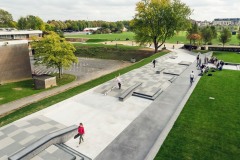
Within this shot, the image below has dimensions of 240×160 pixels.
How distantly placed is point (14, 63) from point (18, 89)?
7169 mm

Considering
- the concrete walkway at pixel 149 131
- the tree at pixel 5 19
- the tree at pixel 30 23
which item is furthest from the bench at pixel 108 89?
the tree at pixel 5 19

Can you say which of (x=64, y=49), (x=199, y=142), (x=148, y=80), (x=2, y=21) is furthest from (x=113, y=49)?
(x=2, y=21)

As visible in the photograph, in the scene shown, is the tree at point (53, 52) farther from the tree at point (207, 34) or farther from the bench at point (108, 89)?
the tree at point (207, 34)

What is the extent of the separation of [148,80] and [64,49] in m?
18.4

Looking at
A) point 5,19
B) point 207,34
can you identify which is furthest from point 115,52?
point 5,19

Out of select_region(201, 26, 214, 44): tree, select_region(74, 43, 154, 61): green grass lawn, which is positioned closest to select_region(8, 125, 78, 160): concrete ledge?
select_region(74, 43, 154, 61): green grass lawn

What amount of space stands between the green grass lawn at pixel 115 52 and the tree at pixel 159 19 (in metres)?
5.96

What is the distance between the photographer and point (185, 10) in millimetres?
47750

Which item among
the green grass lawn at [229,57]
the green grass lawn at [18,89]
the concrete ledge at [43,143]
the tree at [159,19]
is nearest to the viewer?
the concrete ledge at [43,143]

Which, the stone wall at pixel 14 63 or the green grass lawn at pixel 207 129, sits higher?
the stone wall at pixel 14 63

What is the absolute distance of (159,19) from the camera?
161ft

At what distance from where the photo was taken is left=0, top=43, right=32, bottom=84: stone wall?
35.2m

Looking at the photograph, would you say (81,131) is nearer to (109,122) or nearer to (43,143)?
(43,143)

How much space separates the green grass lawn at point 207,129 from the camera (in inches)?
474
